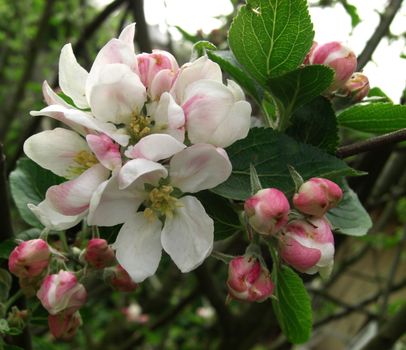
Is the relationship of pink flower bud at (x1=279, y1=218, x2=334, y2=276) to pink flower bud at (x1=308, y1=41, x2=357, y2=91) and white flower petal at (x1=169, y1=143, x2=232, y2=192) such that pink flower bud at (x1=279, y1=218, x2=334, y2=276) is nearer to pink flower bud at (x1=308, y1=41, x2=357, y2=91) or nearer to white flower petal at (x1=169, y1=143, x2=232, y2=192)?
white flower petal at (x1=169, y1=143, x2=232, y2=192)

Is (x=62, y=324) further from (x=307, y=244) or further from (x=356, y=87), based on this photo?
(x=356, y=87)

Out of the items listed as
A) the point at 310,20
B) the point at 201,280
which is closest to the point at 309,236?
the point at 310,20

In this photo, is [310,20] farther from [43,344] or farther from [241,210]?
[43,344]

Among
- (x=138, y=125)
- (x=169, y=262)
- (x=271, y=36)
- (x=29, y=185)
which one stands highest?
(x=271, y=36)

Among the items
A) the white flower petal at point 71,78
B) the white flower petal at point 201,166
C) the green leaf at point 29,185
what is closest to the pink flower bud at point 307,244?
the white flower petal at point 201,166

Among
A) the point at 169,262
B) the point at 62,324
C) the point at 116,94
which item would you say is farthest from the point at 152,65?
the point at 169,262

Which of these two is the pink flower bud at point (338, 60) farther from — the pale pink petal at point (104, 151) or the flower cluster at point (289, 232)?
the pale pink petal at point (104, 151)
